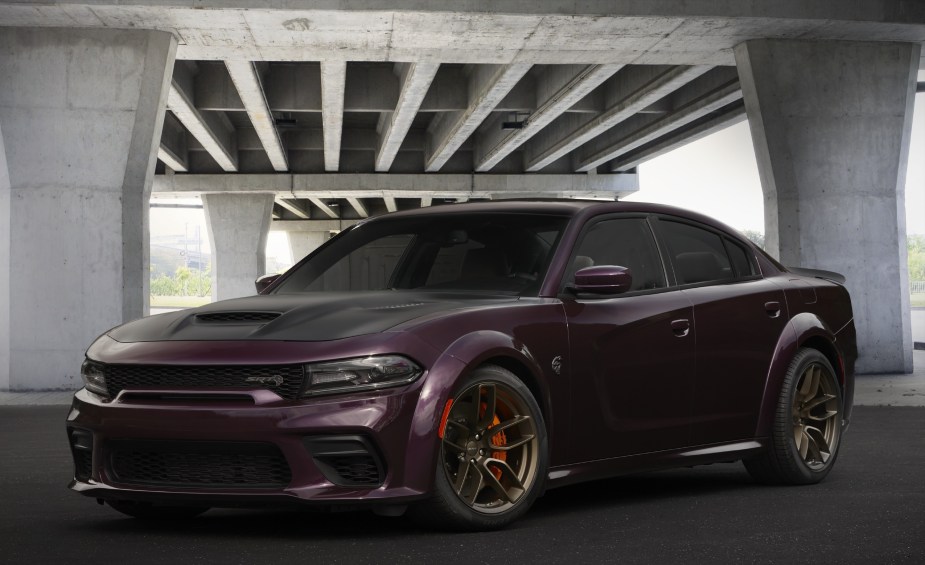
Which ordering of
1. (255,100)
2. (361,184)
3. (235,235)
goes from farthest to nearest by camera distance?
(235,235) < (361,184) < (255,100)

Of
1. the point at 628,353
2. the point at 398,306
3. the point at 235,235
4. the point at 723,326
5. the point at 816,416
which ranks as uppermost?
the point at 235,235

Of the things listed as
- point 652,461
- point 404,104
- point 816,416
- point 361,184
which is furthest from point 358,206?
point 652,461

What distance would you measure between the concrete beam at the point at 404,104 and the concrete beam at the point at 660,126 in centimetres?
580

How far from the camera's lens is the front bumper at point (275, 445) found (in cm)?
459

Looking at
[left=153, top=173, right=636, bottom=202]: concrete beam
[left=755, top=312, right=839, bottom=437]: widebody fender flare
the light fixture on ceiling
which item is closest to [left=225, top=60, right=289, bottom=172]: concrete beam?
[left=153, top=173, right=636, bottom=202]: concrete beam

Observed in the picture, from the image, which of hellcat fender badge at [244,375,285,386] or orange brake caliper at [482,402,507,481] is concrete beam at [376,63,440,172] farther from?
hellcat fender badge at [244,375,285,386]

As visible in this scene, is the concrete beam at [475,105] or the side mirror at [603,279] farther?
the concrete beam at [475,105]

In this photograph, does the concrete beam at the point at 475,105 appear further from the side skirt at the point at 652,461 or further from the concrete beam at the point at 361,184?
the side skirt at the point at 652,461

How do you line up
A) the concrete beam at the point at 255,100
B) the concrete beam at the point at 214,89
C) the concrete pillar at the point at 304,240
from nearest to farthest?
the concrete beam at the point at 255,100 < the concrete beam at the point at 214,89 < the concrete pillar at the point at 304,240

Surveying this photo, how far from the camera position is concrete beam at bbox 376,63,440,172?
21.8m

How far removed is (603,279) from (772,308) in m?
1.59

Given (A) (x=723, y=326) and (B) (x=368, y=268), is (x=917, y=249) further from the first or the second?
(B) (x=368, y=268)

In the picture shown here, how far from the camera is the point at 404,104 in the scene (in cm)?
2464

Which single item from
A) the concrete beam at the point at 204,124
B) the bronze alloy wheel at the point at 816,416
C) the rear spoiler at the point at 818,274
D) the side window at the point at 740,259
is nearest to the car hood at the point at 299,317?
the side window at the point at 740,259
